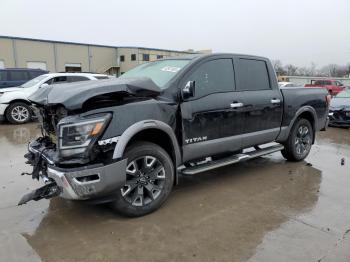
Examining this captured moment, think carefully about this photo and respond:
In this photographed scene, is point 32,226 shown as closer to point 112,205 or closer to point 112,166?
point 112,205

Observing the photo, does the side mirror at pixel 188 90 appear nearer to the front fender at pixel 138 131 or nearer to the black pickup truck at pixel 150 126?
the black pickup truck at pixel 150 126

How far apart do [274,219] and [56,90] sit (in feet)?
9.53

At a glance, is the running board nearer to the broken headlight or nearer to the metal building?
the broken headlight

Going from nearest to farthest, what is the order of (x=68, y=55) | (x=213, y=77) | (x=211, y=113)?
(x=211, y=113)
(x=213, y=77)
(x=68, y=55)

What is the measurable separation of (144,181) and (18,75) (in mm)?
12349

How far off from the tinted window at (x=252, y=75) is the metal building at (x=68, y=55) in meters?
30.1

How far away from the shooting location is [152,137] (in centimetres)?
421

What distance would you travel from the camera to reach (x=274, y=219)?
13.1ft

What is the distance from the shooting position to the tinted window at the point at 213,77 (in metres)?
4.64

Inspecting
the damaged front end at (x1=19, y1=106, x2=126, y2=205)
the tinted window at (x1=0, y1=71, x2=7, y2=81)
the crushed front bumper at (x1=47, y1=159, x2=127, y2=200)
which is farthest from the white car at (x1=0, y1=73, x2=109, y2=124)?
the crushed front bumper at (x1=47, y1=159, x2=127, y2=200)

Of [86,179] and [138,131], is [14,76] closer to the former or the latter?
[138,131]

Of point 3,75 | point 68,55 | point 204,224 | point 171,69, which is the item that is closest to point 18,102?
point 3,75

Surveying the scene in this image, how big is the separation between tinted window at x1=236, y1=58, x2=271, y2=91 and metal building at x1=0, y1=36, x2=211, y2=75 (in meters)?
30.1

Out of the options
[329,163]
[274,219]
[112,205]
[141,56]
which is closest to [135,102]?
[112,205]
